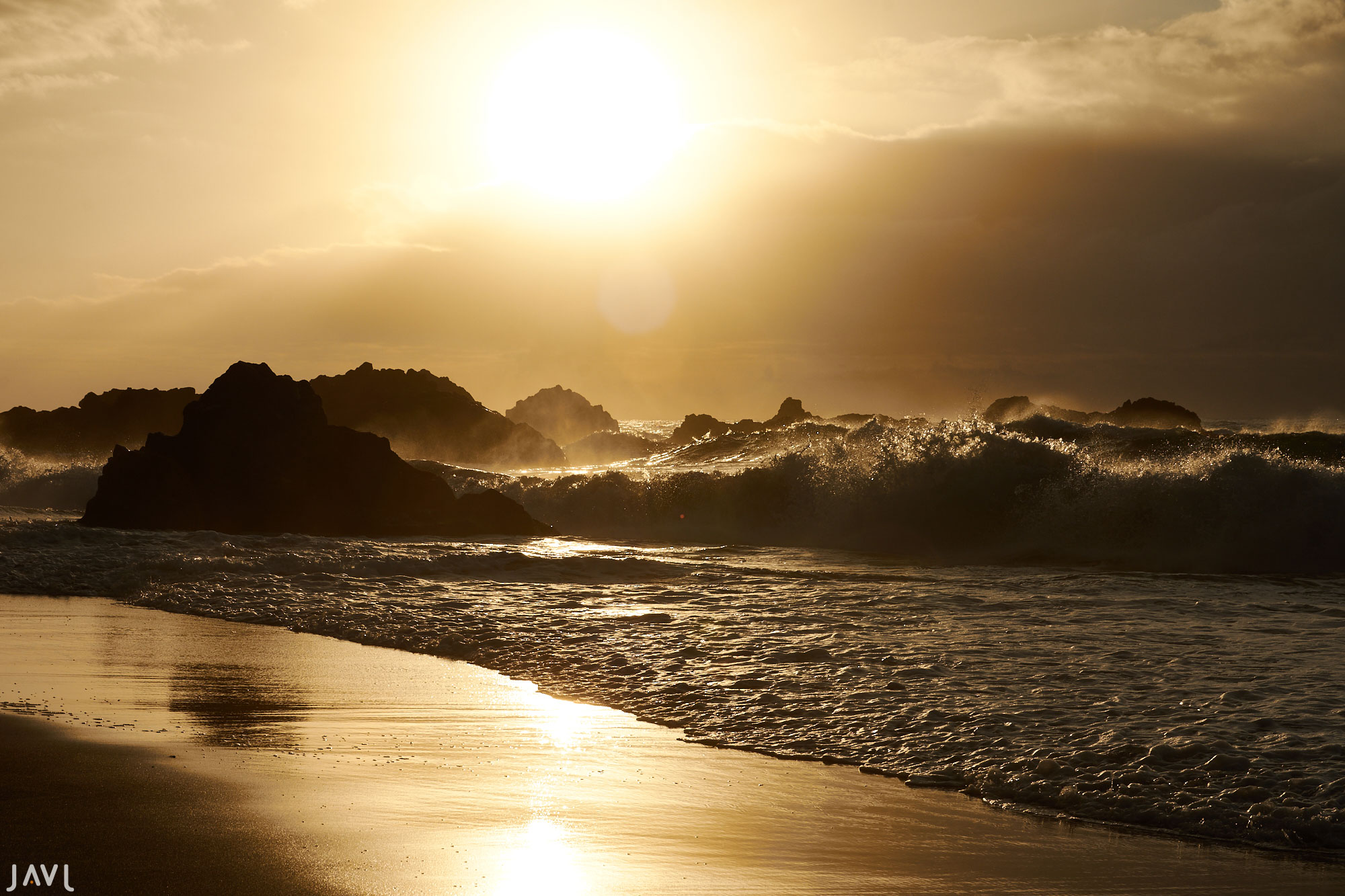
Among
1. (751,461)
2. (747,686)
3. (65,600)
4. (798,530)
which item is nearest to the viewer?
(747,686)

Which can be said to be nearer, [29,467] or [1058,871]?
[1058,871]

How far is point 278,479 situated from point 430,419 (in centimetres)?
4410

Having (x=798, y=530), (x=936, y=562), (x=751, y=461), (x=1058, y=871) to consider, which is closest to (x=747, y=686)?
(x=1058, y=871)

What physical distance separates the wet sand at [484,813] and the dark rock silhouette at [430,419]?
204 ft

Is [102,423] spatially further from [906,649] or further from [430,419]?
[906,649]

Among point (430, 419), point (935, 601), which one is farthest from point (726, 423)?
point (935, 601)

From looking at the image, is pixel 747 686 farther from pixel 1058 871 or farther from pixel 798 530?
pixel 798 530

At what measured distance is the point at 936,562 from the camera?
69.4 ft

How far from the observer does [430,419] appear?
71625 mm

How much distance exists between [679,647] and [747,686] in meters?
1.88

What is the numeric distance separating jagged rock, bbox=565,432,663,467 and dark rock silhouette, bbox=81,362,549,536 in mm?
44240

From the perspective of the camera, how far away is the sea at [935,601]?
7.14 meters

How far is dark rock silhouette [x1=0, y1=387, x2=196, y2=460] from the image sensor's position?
7269 cm

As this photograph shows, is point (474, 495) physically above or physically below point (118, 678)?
above
